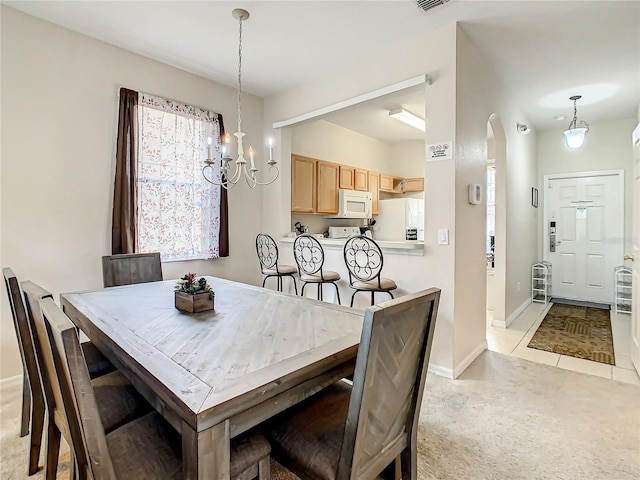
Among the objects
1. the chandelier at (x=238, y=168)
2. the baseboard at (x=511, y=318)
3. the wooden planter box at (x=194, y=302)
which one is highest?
the chandelier at (x=238, y=168)

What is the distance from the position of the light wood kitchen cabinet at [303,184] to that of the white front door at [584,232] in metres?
4.05

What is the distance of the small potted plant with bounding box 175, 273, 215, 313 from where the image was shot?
1806 mm

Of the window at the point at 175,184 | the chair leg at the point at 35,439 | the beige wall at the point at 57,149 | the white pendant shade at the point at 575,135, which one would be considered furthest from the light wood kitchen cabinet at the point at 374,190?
the chair leg at the point at 35,439

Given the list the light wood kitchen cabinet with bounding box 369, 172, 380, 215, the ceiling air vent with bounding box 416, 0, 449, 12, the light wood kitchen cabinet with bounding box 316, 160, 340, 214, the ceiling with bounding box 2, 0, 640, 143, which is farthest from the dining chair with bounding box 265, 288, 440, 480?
the light wood kitchen cabinet with bounding box 369, 172, 380, 215

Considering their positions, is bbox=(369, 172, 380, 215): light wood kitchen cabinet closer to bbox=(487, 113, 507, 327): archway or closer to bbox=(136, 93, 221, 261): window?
bbox=(487, 113, 507, 327): archway

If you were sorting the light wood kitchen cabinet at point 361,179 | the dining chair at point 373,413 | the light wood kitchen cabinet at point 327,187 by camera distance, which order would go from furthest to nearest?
1. the light wood kitchen cabinet at point 361,179
2. the light wood kitchen cabinet at point 327,187
3. the dining chair at point 373,413

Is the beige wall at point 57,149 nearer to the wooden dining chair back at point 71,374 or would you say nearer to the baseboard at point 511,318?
the wooden dining chair back at point 71,374

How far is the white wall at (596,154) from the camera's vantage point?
5.01 m

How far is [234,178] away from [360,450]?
3.43 meters

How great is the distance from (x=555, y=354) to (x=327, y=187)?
325 centimetres

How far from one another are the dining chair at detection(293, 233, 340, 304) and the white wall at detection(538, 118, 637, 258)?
4.36 m

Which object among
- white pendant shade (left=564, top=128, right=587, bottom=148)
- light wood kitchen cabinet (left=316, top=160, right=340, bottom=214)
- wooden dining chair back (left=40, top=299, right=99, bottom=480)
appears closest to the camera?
wooden dining chair back (left=40, top=299, right=99, bottom=480)

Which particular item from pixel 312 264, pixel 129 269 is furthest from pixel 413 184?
pixel 129 269

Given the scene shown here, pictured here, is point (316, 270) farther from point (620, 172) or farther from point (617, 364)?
point (620, 172)
